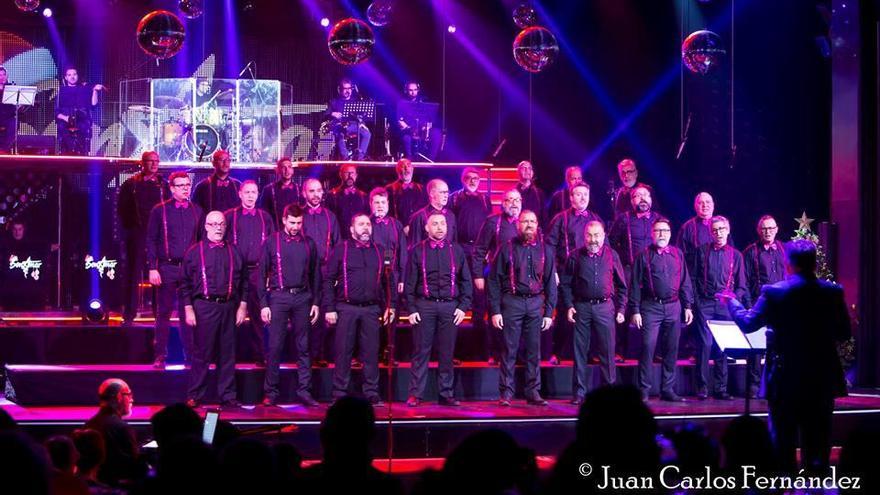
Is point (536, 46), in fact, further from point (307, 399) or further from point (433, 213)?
point (307, 399)

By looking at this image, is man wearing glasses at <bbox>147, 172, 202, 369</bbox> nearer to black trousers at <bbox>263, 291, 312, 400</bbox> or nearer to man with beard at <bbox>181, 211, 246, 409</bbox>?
man with beard at <bbox>181, 211, 246, 409</bbox>

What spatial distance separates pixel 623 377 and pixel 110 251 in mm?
6440

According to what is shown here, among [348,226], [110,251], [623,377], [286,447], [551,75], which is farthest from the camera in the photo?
[551,75]

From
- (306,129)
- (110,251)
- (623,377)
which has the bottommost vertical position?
(623,377)

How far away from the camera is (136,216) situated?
37.7 ft

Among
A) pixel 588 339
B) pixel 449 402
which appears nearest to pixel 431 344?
pixel 449 402

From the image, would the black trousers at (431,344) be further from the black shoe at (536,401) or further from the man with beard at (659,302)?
the man with beard at (659,302)

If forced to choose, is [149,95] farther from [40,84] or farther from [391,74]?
[391,74]

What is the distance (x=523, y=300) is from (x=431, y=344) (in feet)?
3.31

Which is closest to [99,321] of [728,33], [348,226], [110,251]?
[110,251]

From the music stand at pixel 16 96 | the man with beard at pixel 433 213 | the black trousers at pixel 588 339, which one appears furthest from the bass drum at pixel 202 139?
the black trousers at pixel 588 339

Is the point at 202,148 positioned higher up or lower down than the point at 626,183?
higher up

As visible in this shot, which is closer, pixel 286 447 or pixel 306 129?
pixel 286 447

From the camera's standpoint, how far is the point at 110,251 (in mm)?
13555
